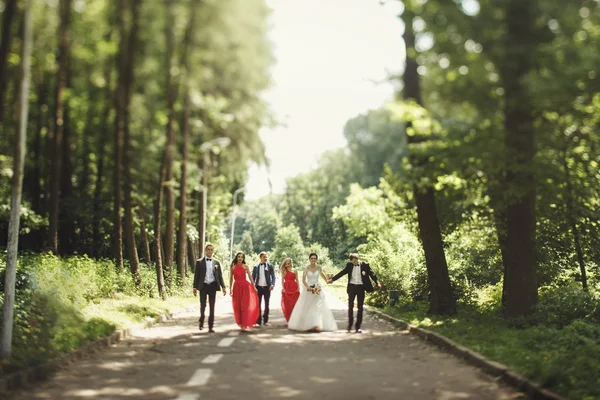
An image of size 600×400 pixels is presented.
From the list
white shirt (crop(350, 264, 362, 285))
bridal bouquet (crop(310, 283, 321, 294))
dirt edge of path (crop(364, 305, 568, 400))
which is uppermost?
white shirt (crop(350, 264, 362, 285))

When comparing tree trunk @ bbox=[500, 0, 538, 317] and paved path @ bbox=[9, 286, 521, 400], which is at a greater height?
tree trunk @ bbox=[500, 0, 538, 317]

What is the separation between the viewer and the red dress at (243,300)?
14.8 m

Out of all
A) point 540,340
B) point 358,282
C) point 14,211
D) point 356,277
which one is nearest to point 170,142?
point 356,277

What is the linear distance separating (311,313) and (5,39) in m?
8.90

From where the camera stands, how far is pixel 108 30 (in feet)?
38.9

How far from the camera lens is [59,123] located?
15648mm

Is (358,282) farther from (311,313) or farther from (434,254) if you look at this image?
(434,254)

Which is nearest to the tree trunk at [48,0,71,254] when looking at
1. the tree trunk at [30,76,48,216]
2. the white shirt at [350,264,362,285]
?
the tree trunk at [30,76,48,216]

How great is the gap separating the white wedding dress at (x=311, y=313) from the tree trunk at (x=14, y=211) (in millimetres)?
7632

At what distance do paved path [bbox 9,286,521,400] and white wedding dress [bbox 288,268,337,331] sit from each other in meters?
1.62

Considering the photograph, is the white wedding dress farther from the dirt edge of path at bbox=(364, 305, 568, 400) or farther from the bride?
the dirt edge of path at bbox=(364, 305, 568, 400)

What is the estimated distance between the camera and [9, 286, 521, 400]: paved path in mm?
7289

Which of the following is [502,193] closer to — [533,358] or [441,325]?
[441,325]

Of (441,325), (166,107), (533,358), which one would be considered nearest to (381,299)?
(441,325)
